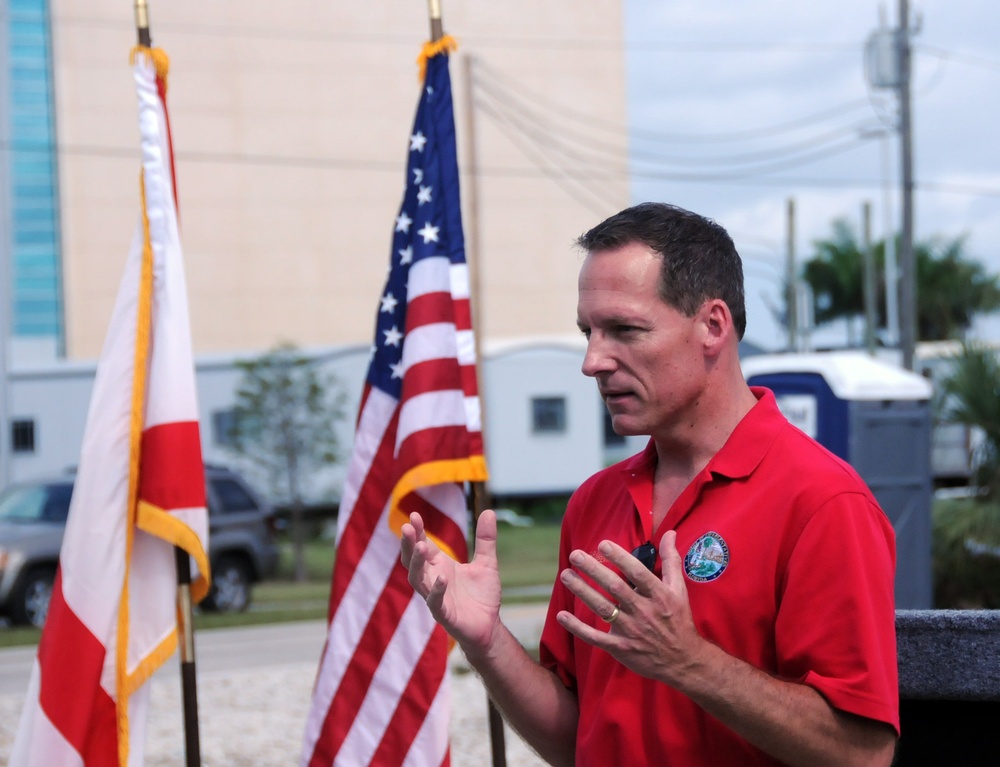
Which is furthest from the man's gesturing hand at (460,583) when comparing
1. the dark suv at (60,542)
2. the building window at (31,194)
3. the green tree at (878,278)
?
the green tree at (878,278)

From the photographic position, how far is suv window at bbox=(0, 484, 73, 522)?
1487cm

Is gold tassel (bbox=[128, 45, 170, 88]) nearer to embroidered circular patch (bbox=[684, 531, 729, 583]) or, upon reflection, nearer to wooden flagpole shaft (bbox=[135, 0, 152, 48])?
wooden flagpole shaft (bbox=[135, 0, 152, 48])

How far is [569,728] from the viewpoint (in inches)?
101

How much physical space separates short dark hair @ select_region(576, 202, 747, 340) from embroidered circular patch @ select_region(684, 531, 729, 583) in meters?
0.40

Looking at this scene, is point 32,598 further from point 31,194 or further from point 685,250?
point 31,194

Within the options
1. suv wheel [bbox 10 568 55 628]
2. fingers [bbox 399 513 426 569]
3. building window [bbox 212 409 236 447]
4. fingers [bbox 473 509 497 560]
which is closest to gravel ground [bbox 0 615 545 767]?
suv wheel [bbox 10 568 55 628]

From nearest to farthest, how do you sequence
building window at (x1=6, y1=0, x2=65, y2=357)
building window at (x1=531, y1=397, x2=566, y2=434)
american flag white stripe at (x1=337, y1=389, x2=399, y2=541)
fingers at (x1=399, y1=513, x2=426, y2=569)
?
1. fingers at (x1=399, y1=513, x2=426, y2=569)
2. american flag white stripe at (x1=337, y1=389, x2=399, y2=541)
3. building window at (x1=531, y1=397, x2=566, y2=434)
4. building window at (x1=6, y1=0, x2=65, y2=357)

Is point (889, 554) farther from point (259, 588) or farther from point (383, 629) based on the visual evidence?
point (259, 588)

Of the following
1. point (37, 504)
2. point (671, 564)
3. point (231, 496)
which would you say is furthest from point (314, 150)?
point (671, 564)

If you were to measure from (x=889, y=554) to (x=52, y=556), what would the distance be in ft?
44.2

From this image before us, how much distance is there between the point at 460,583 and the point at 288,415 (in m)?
20.8

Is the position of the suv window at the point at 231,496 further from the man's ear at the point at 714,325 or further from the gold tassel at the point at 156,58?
the man's ear at the point at 714,325

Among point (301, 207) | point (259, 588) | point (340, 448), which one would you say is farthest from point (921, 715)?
point (301, 207)

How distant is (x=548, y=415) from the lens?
101 ft
